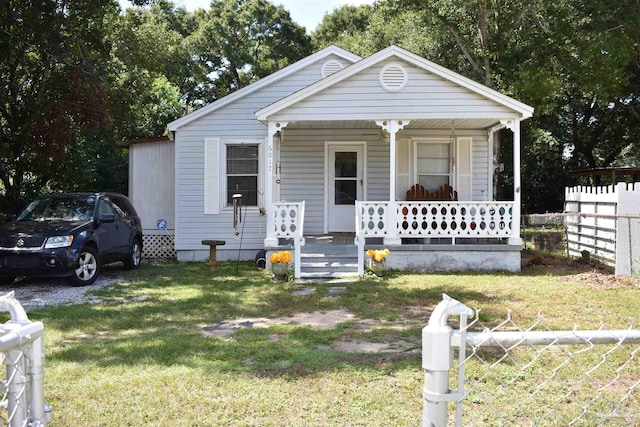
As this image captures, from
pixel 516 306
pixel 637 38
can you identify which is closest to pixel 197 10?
pixel 637 38

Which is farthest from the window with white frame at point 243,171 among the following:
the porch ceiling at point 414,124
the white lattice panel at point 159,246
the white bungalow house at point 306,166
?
the white lattice panel at point 159,246

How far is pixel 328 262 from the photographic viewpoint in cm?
1073

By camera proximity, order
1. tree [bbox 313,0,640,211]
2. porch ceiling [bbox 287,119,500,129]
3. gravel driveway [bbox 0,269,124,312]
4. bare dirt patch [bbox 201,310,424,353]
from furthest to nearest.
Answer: tree [bbox 313,0,640,211] → porch ceiling [bbox 287,119,500,129] → gravel driveway [bbox 0,269,124,312] → bare dirt patch [bbox 201,310,424,353]

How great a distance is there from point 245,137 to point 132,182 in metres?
3.35

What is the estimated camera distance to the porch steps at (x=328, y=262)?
10.3m

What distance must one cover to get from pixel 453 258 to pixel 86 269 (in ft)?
22.9

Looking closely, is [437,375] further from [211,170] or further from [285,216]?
[211,170]

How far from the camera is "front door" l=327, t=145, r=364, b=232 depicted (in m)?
13.4

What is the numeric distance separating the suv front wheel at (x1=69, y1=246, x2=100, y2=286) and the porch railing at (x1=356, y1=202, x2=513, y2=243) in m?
4.99

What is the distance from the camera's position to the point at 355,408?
12.7 ft

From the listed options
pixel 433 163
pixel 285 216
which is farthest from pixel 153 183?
pixel 433 163

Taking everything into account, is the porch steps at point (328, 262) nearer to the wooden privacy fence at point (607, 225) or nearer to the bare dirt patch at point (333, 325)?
the bare dirt patch at point (333, 325)

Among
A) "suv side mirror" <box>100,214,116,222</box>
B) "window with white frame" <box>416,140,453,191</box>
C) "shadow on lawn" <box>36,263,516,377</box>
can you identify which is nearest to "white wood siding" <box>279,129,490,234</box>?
"window with white frame" <box>416,140,453,191</box>

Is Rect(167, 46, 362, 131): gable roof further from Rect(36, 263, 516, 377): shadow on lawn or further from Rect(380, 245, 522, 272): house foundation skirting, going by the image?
Rect(380, 245, 522, 272): house foundation skirting
